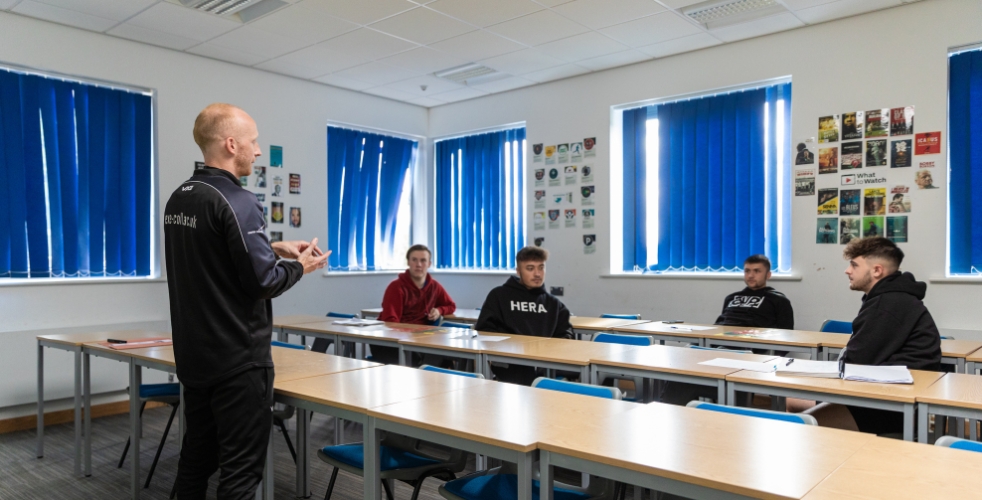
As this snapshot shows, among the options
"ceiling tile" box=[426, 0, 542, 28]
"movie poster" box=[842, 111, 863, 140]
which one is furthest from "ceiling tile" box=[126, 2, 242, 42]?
"movie poster" box=[842, 111, 863, 140]

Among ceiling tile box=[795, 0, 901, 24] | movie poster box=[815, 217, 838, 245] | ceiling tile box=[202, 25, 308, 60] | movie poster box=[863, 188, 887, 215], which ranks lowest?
movie poster box=[815, 217, 838, 245]

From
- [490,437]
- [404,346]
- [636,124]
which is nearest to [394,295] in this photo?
[404,346]

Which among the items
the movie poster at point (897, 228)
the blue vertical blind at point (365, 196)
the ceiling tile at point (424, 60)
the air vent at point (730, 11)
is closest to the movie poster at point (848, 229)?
the movie poster at point (897, 228)

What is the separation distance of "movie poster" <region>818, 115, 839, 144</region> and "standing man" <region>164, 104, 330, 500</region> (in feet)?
14.7

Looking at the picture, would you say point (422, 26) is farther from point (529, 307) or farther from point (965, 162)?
point (965, 162)

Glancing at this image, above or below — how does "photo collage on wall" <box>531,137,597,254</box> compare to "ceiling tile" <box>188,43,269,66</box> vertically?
below

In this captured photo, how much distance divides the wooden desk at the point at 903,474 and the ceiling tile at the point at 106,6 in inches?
192

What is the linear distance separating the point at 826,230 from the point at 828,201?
0.74 ft

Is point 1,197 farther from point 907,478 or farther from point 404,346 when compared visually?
point 907,478

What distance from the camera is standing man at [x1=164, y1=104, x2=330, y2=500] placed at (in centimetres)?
202

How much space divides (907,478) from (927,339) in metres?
1.67

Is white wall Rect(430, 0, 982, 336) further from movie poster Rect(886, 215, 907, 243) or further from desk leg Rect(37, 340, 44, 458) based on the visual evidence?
desk leg Rect(37, 340, 44, 458)

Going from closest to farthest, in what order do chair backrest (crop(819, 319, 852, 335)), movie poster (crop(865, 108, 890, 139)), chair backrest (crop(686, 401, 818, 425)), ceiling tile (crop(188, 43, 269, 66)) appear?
chair backrest (crop(686, 401, 818, 425)) < chair backrest (crop(819, 319, 852, 335)) < movie poster (crop(865, 108, 890, 139)) < ceiling tile (crop(188, 43, 269, 66))

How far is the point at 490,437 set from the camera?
171cm
